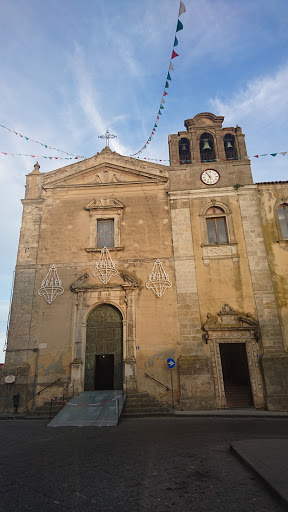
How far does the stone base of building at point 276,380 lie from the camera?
40.1ft

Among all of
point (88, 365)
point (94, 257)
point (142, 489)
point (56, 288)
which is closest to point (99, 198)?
point (94, 257)

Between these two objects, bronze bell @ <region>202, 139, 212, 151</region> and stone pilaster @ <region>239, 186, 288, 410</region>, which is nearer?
stone pilaster @ <region>239, 186, 288, 410</region>

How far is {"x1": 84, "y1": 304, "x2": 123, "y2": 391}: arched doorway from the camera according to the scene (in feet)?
44.5

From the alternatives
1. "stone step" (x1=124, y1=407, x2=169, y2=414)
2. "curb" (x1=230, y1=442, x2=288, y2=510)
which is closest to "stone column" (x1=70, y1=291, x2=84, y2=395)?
"stone step" (x1=124, y1=407, x2=169, y2=414)

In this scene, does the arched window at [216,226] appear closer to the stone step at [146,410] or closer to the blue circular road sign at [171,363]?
the blue circular road sign at [171,363]

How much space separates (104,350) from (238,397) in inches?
235

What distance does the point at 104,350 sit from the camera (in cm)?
1381

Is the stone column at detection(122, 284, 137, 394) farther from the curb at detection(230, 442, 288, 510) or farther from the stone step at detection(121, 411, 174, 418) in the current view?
the curb at detection(230, 442, 288, 510)

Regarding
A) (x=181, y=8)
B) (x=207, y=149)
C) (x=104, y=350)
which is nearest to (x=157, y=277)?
(x=104, y=350)

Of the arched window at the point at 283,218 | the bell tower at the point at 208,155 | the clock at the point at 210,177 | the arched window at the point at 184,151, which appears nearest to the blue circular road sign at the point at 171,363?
the arched window at the point at 283,218

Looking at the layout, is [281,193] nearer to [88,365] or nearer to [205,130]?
[205,130]

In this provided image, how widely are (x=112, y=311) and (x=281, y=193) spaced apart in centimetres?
973

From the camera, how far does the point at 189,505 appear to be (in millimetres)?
3740

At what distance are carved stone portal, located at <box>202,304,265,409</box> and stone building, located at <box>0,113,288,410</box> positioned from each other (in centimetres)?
4
